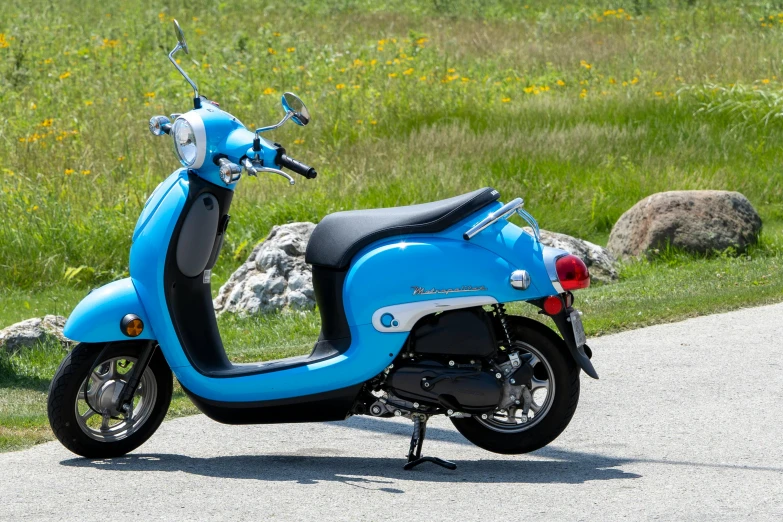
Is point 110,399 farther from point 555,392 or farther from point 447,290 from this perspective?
point 555,392

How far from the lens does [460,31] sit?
901 inches

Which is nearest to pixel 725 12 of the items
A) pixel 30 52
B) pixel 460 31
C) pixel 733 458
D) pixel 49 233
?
pixel 460 31

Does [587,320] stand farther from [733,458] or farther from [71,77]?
[71,77]

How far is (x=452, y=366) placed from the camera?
504 cm

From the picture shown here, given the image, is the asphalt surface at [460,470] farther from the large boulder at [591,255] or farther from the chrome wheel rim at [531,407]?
the large boulder at [591,255]

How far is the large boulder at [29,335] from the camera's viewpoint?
7.89 m

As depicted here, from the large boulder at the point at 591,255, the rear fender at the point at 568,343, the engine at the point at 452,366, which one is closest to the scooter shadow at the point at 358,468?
the engine at the point at 452,366

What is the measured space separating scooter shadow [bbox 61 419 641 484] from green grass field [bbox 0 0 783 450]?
85 centimetres

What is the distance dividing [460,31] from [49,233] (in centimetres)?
1355

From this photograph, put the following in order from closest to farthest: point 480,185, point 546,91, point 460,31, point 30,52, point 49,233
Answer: point 49,233
point 480,185
point 546,91
point 30,52
point 460,31

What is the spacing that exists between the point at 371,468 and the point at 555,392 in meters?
0.81

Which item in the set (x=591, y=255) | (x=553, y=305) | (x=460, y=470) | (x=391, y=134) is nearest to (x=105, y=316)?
(x=460, y=470)

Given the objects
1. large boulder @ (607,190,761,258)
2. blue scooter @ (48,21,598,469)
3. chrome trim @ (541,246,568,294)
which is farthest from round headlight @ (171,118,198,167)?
large boulder @ (607,190,761,258)

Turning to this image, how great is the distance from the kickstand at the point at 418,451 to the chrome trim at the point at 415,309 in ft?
1.23
